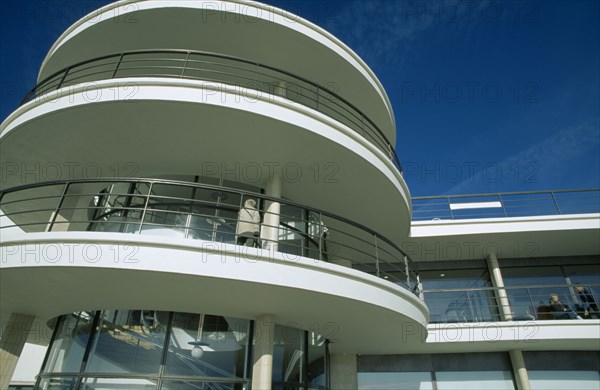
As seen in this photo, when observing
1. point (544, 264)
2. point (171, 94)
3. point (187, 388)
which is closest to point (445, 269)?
point (544, 264)

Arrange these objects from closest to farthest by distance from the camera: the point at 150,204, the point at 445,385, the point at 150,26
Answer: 1. the point at 150,204
2. the point at 150,26
3. the point at 445,385

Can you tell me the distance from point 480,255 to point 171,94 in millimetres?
10232

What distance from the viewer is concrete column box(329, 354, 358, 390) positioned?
29.6 feet

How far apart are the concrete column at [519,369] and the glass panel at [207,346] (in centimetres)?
731

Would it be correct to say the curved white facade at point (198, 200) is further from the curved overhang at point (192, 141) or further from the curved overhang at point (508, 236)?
the curved overhang at point (508, 236)

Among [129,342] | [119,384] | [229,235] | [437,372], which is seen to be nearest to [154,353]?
[129,342]

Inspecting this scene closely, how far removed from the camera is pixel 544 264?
37.8ft

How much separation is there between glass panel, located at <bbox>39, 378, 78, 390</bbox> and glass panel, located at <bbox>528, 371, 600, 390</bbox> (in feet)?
33.8

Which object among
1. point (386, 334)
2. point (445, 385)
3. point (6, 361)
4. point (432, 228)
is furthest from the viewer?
point (432, 228)

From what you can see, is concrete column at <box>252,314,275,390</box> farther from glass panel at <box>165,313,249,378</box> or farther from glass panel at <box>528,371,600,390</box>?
glass panel at <box>528,371,600,390</box>

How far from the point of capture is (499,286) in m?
10.4

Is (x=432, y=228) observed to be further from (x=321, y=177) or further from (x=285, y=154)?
(x=285, y=154)

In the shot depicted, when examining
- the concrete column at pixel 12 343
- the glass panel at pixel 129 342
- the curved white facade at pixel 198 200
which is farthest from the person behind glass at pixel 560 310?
the concrete column at pixel 12 343

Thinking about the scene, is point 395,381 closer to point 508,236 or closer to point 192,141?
point 508,236
